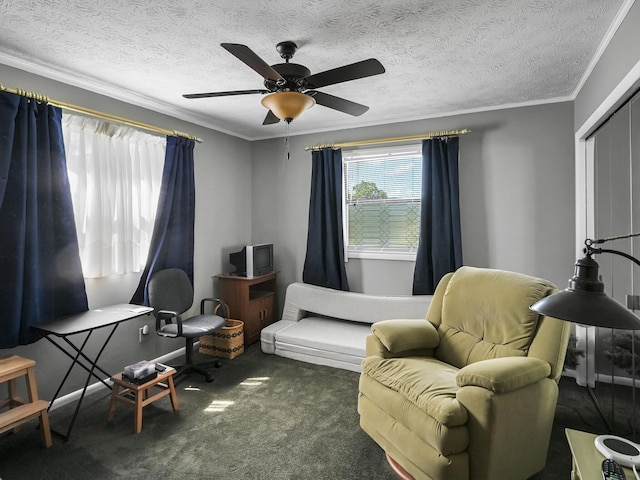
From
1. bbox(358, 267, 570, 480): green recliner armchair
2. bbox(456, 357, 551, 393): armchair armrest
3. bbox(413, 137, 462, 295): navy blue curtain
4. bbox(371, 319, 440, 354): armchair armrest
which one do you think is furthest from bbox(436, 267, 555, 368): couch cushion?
bbox(413, 137, 462, 295): navy blue curtain

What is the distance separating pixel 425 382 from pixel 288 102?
5.67 ft

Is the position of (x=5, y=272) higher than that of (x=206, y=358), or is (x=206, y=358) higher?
(x=5, y=272)

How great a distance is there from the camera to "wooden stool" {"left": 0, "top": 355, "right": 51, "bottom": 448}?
6.98 ft

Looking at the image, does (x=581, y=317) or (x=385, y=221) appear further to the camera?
(x=385, y=221)

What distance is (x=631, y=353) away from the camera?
7.28 ft

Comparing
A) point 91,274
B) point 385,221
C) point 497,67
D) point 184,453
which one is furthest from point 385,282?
point 91,274

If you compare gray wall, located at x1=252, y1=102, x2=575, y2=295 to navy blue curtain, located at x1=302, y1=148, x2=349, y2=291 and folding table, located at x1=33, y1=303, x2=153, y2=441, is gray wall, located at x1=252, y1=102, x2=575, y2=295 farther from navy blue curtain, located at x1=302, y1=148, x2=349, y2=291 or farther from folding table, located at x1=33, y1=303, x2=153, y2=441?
folding table, located at x1=33, y1=303, x2=153, y2=441

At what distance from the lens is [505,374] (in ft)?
5.83

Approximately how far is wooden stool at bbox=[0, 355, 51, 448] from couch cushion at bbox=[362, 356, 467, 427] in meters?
2.01

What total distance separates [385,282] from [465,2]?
281 centimetres

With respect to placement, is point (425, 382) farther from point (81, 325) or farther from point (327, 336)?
point (81, 325)

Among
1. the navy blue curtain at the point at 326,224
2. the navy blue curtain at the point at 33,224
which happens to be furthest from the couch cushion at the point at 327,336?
the navy blue curtain at the point at 33,224

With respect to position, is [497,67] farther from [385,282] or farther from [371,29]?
[385,282]

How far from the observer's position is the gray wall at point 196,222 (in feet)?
8.89
